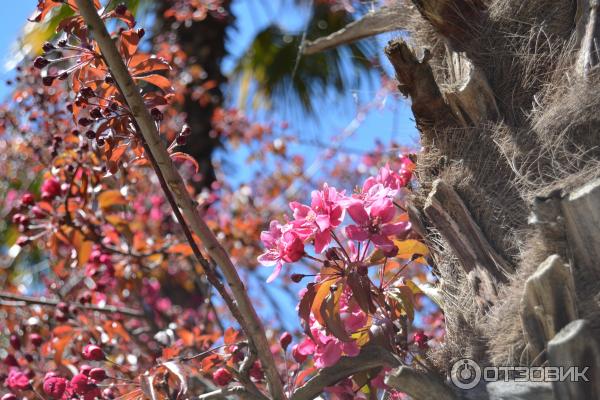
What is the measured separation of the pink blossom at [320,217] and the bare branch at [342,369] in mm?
258

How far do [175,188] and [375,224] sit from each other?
1.60ft

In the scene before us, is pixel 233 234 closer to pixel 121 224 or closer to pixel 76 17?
pixel 121 224

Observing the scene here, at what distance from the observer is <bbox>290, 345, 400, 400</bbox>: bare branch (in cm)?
187

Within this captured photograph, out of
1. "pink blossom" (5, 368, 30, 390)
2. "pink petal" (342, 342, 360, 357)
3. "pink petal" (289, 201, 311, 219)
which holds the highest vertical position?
"pink blossom" (5, 368, 30, 390)

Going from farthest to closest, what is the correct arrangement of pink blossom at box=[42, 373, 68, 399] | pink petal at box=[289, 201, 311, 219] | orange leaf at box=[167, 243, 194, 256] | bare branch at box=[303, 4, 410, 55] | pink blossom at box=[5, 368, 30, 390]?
orange leaf at box=[167, 243, 194, 256], pink blossom at box=[5, 368, 30, 390], bare branch at box=[303, 4, 410, 55], pink blossom at box=[42, 373, 68, 399], pink petal at box=[289, 201, 311, 219]

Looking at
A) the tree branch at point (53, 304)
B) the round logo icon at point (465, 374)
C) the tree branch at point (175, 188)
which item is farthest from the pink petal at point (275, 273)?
the tree branch at point (53, 304)

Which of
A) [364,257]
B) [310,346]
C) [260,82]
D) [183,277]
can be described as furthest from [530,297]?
[260,82]

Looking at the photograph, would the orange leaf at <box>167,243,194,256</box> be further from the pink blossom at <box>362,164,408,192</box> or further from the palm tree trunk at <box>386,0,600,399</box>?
the palm tree trunk at <box>386,0,600,399</box>

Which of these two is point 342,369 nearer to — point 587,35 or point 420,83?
point 420,83

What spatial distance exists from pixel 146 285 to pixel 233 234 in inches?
22.5

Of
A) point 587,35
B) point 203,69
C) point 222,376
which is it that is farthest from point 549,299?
point 203,69

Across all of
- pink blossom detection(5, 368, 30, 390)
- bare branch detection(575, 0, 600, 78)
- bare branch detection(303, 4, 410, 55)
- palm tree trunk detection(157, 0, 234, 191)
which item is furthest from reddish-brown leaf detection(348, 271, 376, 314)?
palm tree trunk detection(157, 0, 234, 191)

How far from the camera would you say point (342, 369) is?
190cm

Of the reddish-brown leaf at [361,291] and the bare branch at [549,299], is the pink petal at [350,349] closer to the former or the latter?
the reddish-brown leaf at [361,291]
